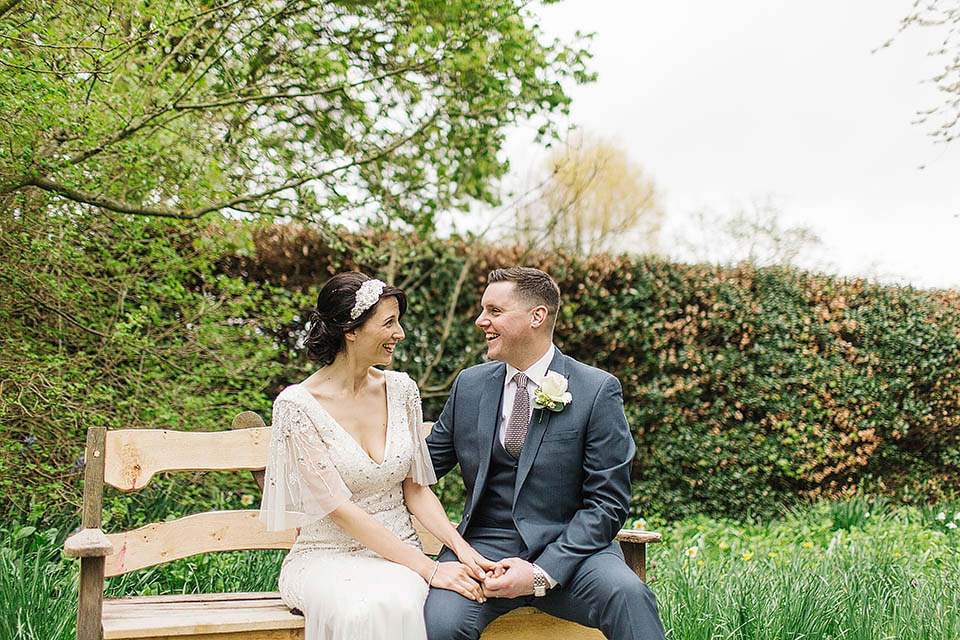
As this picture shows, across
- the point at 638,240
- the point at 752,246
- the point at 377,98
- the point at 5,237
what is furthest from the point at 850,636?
the point at 638,240

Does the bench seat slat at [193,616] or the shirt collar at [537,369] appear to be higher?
the shirt collar at [537,369]

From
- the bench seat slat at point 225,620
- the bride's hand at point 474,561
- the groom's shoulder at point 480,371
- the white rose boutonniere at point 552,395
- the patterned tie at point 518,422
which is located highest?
the groom's shoulder at point 480,371

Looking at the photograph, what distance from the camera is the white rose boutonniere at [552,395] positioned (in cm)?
289

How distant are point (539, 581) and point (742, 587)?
130 centimetres

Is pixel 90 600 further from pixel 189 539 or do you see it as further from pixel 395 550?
pixel 395 550

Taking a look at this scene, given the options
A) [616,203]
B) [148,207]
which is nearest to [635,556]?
[148,207]

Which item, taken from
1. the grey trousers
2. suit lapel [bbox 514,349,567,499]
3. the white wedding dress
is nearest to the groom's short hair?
suit lapel [bbox 514,349,567,499]

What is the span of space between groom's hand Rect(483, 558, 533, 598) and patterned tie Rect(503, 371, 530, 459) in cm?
41

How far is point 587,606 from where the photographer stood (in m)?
2.72

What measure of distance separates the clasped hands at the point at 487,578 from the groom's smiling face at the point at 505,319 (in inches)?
28.9

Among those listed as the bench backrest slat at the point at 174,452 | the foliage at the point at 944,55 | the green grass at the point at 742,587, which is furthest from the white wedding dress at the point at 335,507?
the foliage at the point at 944,55

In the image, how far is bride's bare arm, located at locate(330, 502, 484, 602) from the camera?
2.74 meters

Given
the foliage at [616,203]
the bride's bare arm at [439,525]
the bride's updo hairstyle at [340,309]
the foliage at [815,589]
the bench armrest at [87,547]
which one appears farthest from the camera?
the foliage at [616,203]

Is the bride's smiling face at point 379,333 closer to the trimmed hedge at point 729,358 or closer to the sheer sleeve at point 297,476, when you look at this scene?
the sheer sleeve at point 297,476
